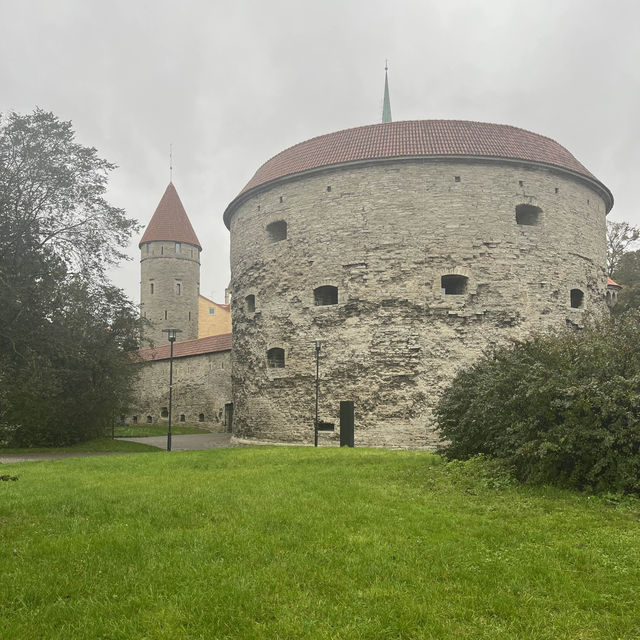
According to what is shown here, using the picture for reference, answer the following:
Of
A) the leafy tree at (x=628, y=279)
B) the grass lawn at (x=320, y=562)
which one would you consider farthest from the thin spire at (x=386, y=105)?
the grass lawn at (x=320, y=562)

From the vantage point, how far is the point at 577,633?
2977 millimetres

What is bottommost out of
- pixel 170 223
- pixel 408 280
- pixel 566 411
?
pixel 566 411

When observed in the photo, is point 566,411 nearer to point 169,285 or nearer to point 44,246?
point 44,246

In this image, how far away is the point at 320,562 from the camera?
4055 millimetres

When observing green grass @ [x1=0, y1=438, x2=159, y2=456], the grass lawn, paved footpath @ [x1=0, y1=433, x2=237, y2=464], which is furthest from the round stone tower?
the grass lawn

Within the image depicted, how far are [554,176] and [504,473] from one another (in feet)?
41.6

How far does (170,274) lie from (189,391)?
12332mm

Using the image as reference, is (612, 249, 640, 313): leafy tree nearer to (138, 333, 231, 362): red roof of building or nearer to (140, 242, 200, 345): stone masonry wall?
(138, 333, 231, 362): red roof of building

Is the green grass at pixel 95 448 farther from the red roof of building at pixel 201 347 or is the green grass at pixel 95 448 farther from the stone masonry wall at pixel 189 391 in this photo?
the red roof of building at pixel 201 347

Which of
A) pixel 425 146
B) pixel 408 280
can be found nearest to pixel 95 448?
pixel 408 280

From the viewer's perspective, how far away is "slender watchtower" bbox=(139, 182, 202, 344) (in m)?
37.1

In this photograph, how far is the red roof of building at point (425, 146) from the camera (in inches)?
653

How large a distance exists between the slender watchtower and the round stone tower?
67.5 ft

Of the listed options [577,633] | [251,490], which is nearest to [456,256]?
[251,490]
